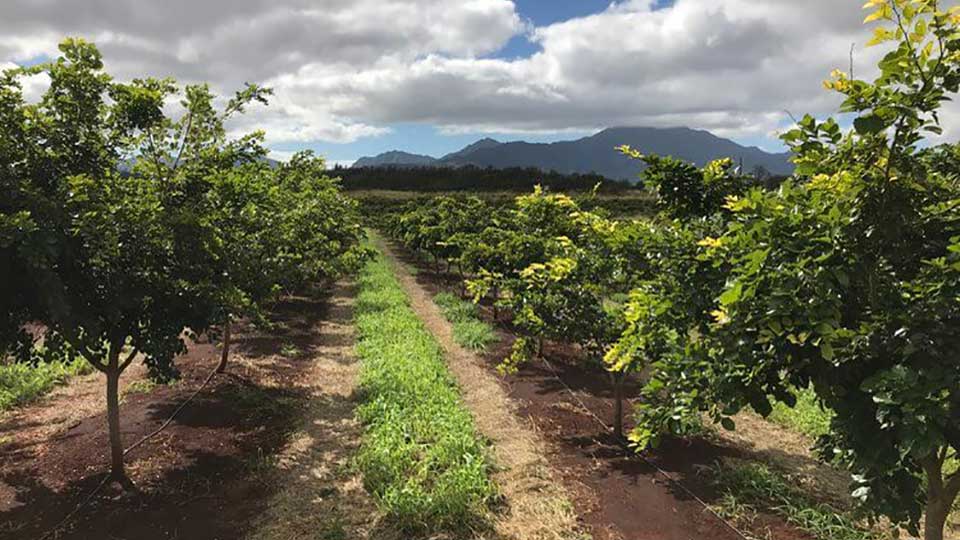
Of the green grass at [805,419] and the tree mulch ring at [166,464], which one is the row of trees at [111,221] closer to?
the tree mulch ring at [166,464]

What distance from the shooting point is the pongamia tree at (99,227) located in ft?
18.1

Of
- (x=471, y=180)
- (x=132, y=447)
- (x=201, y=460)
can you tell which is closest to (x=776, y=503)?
(x=201, y=460)

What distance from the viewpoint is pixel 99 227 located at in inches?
221

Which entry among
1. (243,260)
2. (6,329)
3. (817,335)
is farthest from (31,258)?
(817,335)

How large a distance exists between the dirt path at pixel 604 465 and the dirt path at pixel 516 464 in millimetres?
139

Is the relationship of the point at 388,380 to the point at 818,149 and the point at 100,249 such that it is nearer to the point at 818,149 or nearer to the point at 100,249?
the point at 100,249

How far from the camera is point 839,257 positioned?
3.01 metres

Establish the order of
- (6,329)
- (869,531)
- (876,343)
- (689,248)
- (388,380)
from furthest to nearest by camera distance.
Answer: (388,380) → (869,531) → (6,329) → (689,248) → (876,343)

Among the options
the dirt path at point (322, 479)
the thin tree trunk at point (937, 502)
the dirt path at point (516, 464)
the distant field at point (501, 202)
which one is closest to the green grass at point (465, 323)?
the dirt path at point (516, 464)

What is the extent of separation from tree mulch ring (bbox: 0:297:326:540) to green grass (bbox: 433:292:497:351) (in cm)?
517

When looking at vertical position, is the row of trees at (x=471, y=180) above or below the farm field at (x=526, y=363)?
above

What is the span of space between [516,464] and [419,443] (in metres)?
1.63

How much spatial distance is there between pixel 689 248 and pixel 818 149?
1279 mm

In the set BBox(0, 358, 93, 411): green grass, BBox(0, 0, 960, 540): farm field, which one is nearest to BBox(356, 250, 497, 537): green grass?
BBox(0, 0, 960, 540): farm field
